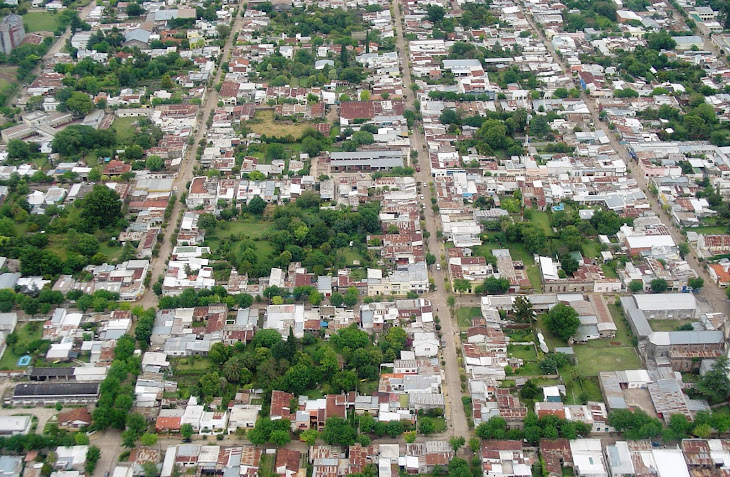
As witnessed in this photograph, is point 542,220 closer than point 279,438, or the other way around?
point 279,438

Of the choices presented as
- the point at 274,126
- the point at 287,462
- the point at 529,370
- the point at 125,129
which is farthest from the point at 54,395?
the point at 274,126

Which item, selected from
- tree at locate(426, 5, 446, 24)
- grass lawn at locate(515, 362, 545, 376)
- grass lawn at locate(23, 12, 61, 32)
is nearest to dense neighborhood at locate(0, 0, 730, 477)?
grass lawn at locate(515, 362, 545, 376)

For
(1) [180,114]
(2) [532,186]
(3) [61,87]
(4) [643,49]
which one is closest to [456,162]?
(2) [532,186]

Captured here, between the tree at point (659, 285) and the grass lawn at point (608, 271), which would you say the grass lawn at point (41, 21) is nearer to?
the grass lawn at point (608, 271)

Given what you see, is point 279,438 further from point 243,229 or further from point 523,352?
point 243,229

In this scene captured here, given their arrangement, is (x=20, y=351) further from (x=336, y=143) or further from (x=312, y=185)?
(x=336, y=143)

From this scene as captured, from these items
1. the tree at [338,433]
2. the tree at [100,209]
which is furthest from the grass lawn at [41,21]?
the tree at [338,433]
